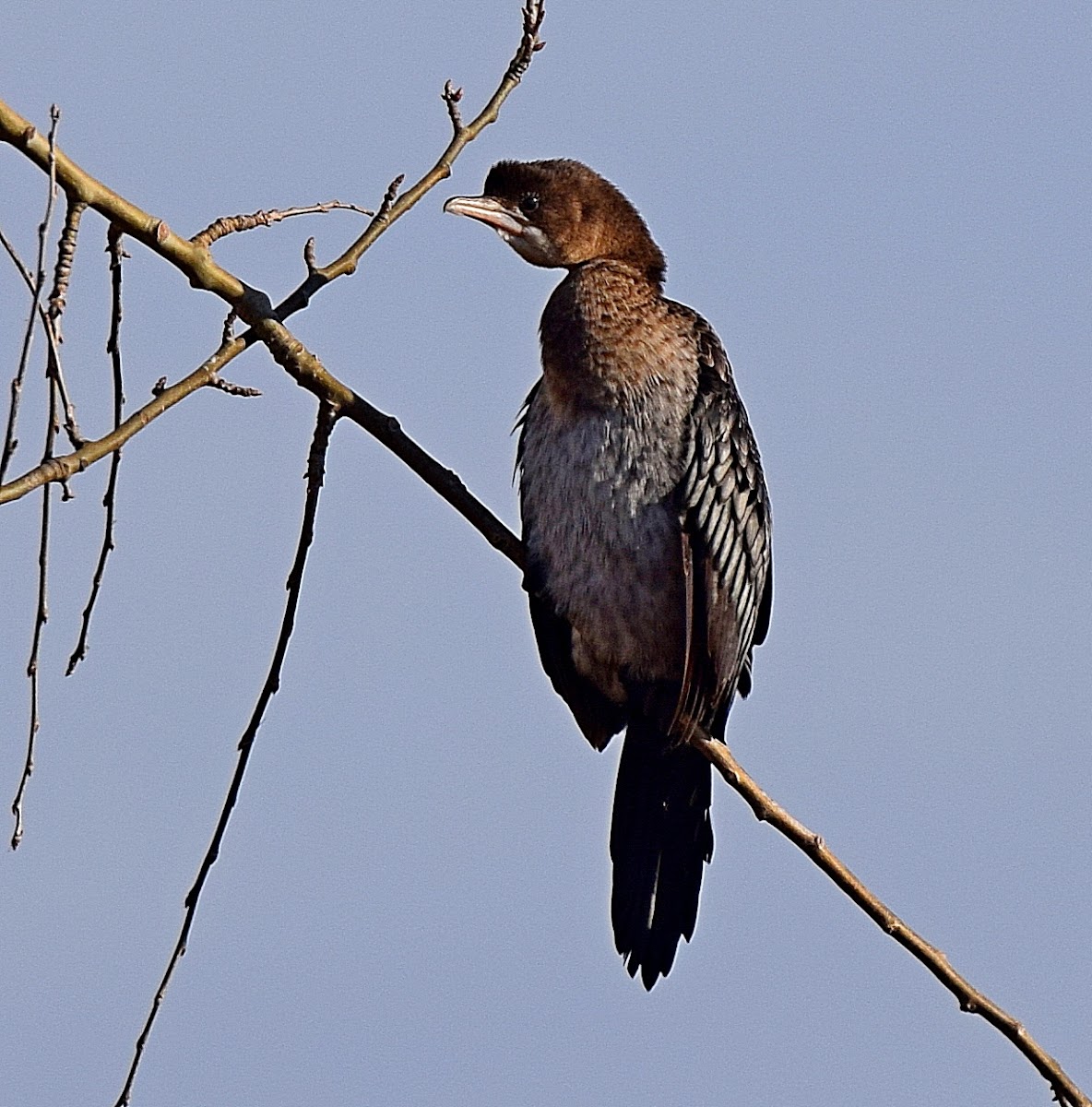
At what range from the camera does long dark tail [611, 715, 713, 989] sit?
5.33 meters

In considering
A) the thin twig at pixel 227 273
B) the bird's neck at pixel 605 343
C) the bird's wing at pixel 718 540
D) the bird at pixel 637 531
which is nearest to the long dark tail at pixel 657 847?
the bird at pixel 637 531

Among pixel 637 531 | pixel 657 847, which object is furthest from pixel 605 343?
pixel 657 847

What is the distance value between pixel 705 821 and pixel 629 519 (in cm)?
94

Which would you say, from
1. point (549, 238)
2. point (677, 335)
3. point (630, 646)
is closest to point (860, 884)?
point (630, 646)

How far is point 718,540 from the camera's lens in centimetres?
524

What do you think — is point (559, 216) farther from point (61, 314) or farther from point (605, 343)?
point (61, 314)

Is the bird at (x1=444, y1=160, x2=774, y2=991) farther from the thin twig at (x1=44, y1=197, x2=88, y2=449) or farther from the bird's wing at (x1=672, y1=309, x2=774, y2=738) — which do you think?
the thin twig at (x1=44, y1=197, x2=88, y2=449)

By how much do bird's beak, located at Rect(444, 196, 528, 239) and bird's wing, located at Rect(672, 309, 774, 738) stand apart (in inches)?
24.6

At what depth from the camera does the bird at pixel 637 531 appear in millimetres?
5195

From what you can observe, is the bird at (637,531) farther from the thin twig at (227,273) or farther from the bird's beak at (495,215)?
the thin twig at (227,273)

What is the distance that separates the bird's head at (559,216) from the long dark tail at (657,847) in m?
1.42

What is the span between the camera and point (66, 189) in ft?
10.6

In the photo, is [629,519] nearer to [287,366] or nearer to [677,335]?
[677,335]

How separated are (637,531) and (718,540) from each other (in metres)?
0.24
